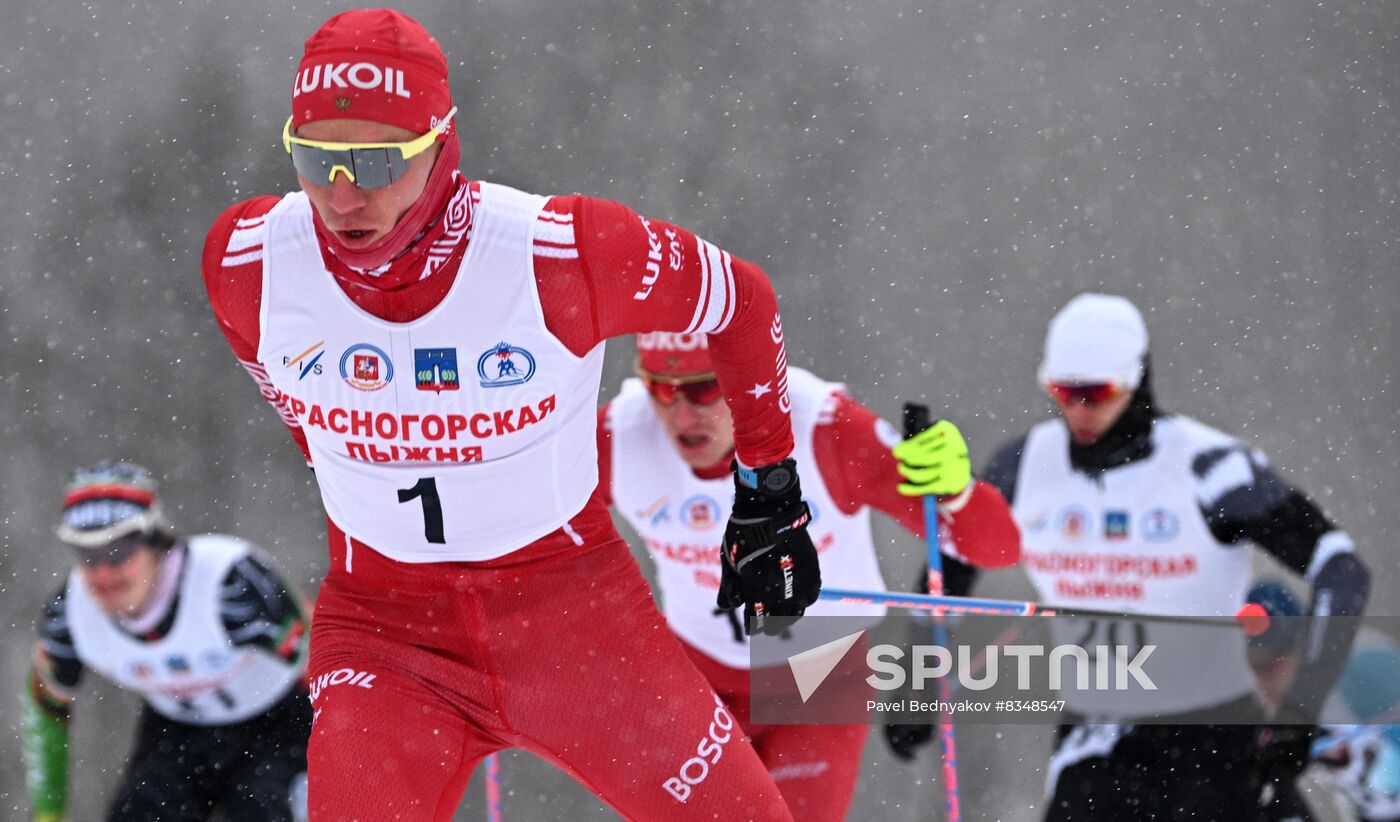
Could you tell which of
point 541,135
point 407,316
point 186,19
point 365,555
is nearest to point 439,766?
point 365,555

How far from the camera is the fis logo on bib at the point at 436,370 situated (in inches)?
109

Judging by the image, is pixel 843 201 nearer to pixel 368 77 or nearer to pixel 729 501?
pixel 729 501

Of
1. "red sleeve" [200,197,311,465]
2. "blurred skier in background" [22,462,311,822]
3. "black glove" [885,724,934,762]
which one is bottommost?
"black glove" [885,724,934,762]

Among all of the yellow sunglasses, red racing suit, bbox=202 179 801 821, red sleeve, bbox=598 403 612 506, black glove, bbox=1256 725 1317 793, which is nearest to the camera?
the yellow sunglasses

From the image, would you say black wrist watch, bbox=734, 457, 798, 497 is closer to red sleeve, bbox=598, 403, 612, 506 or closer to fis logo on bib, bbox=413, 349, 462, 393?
fis logo on bib, bbox=413, 349, 462, 393

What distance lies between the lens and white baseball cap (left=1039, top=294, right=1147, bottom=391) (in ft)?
16.4

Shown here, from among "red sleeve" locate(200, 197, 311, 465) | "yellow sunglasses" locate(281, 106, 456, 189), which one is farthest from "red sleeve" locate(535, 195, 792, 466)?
"red sleeve" locate(200, 197, 311, 465)

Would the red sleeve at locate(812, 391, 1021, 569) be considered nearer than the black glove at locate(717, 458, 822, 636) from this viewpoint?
No

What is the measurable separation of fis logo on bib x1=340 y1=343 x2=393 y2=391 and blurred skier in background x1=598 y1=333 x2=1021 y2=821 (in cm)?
125

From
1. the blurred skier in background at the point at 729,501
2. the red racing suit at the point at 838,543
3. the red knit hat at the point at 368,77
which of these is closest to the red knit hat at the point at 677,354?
the blurred skier in background at the point at 729,501

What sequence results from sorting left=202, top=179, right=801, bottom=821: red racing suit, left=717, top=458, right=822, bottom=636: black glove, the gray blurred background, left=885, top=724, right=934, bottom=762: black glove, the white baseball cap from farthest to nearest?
the gray blurred background
the white baseball cap
left=885, top=724, right=934, bottom=762: black glove
left=717, top=458, right=822, bottom=636: black glove
left=202, top=179, right=801, bottom=821: red racing suit

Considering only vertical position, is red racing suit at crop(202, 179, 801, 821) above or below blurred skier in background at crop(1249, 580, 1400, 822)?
above

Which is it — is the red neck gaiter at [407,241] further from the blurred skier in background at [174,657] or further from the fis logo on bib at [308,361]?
the blurred skier in background at [174,657]

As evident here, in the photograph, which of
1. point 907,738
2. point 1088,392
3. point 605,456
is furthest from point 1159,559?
point 605,456
